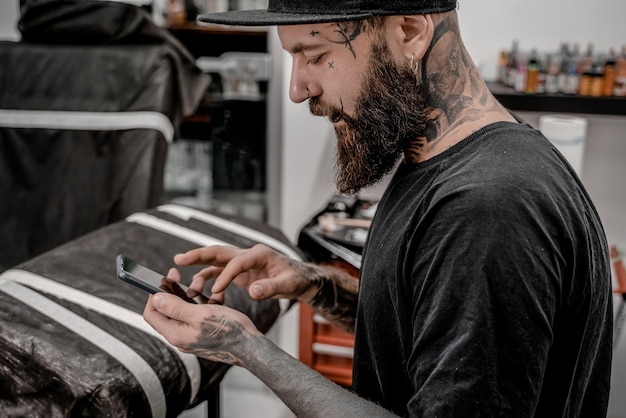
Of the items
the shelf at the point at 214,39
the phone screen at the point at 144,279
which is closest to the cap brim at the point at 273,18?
the phone screen at the point at 144,279

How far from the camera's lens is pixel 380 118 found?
3.85 feet

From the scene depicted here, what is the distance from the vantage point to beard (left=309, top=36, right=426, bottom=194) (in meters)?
1.15

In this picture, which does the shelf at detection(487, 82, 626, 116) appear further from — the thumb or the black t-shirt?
the thumb

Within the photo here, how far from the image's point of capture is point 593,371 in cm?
118

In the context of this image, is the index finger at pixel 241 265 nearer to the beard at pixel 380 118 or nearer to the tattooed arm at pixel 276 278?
the tattooed arm at pixel 276 278

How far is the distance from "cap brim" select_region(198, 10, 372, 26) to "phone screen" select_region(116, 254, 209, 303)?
473mm

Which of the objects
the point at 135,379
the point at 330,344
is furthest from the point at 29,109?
the point at 135,379

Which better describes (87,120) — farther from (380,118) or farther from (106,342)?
(380,118)

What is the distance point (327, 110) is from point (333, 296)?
1.75ft

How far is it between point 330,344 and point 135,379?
130cm

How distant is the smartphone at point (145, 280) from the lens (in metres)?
1.30

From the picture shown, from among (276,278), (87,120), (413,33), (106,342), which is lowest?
(106,342)

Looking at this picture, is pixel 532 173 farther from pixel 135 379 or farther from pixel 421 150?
pixel 135 379

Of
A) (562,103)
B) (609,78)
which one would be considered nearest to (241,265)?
(562,103)
